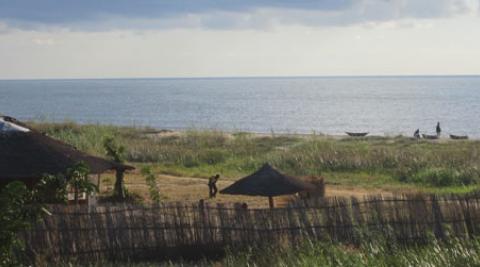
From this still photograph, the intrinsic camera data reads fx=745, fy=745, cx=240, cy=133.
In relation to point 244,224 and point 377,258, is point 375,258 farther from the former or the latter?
point 244,224

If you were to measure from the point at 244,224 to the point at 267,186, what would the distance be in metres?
2.41

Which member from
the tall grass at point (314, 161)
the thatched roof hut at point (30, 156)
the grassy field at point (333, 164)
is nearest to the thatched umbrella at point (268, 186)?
the thatched roof hut at point (30, 156)

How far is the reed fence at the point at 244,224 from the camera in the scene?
11.9 meters

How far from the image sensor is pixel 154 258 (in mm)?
12055

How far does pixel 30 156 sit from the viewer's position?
14812 millimetres

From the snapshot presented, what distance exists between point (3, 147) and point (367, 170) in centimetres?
1415

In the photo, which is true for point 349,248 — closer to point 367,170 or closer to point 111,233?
point 111,233

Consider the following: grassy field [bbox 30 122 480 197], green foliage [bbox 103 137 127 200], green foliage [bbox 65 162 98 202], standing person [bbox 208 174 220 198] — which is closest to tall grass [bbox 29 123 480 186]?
grassy field [bbox 30 122 480 197]

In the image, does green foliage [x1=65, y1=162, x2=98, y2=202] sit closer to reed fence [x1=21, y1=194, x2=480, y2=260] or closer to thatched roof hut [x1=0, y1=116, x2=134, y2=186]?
reed fence [x1=21, y1=194, x2=480, y2=260]

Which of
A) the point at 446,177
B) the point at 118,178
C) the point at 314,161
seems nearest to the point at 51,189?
the point at 118,178

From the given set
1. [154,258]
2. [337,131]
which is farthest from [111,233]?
[337,131]

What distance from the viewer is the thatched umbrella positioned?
1439 cm

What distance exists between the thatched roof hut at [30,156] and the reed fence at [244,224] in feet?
8.83

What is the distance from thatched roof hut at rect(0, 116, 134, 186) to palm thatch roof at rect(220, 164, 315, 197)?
3.03 m
